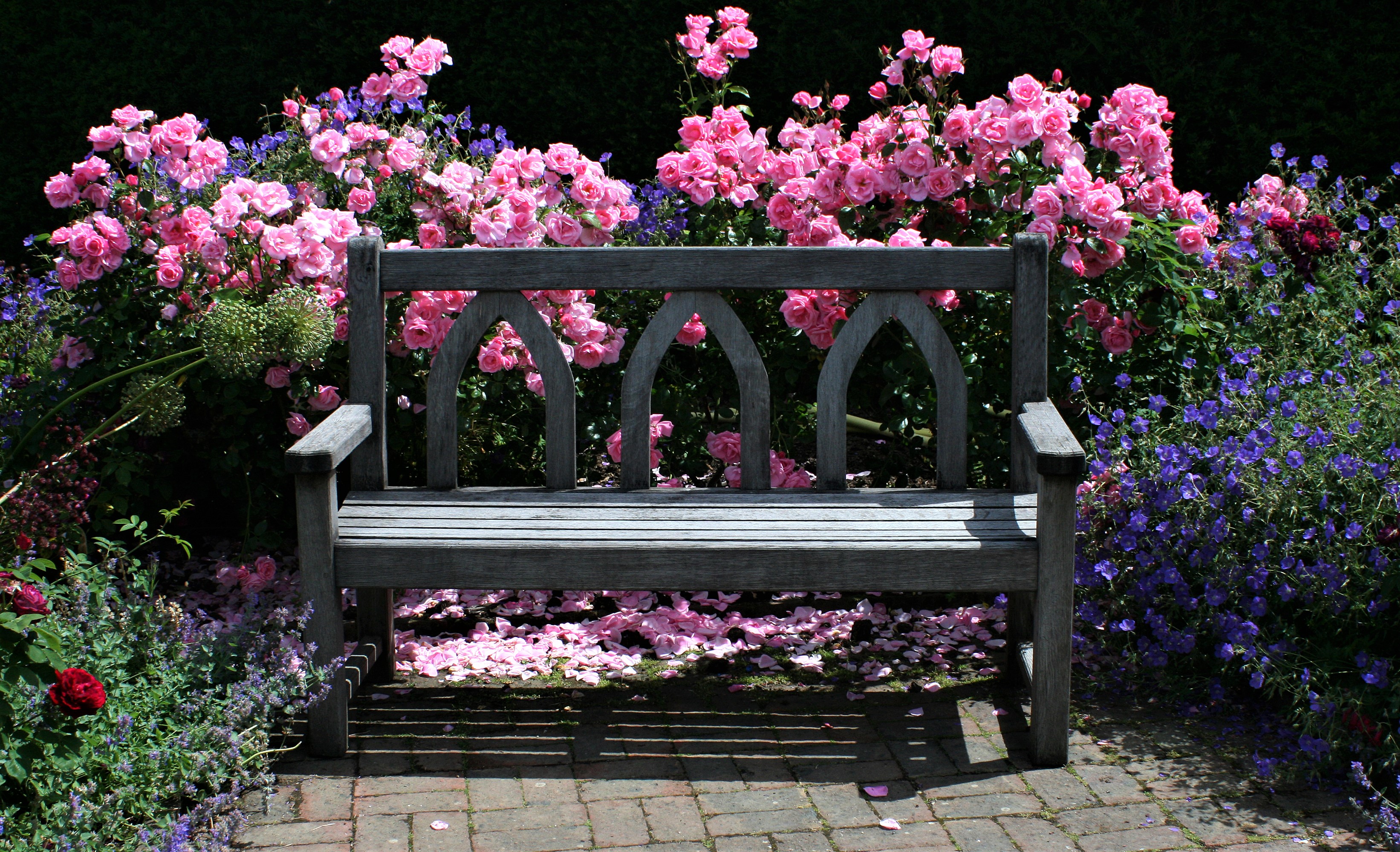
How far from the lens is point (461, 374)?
3.23m

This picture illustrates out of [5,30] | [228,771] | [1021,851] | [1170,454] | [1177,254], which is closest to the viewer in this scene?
[1021,851]

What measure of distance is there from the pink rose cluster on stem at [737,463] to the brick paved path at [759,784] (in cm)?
69

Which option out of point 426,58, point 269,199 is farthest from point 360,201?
point 426,58

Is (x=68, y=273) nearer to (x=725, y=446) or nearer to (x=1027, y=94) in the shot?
(x=725, y=446)

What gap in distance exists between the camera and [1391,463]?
9.06ft

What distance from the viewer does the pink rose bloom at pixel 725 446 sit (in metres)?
3.65

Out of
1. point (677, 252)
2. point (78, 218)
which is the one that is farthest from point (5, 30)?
point (677, 252)

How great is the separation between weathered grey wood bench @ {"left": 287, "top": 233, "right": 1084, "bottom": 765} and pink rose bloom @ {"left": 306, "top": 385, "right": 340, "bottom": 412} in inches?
16.7

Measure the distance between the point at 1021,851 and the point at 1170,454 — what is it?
107 centimetres

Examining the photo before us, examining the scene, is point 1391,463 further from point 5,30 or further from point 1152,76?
point 5,30

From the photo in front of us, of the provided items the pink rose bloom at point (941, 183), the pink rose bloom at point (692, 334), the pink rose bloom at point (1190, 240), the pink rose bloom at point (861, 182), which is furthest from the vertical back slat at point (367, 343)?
the pink rose bloom at point (1190, 240)

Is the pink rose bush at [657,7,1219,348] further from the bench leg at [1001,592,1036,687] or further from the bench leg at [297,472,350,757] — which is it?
the bench leg at [297,472,350,757]

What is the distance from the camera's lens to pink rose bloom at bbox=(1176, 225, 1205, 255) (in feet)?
11.6

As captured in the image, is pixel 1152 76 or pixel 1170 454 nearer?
pixel 1170 454
